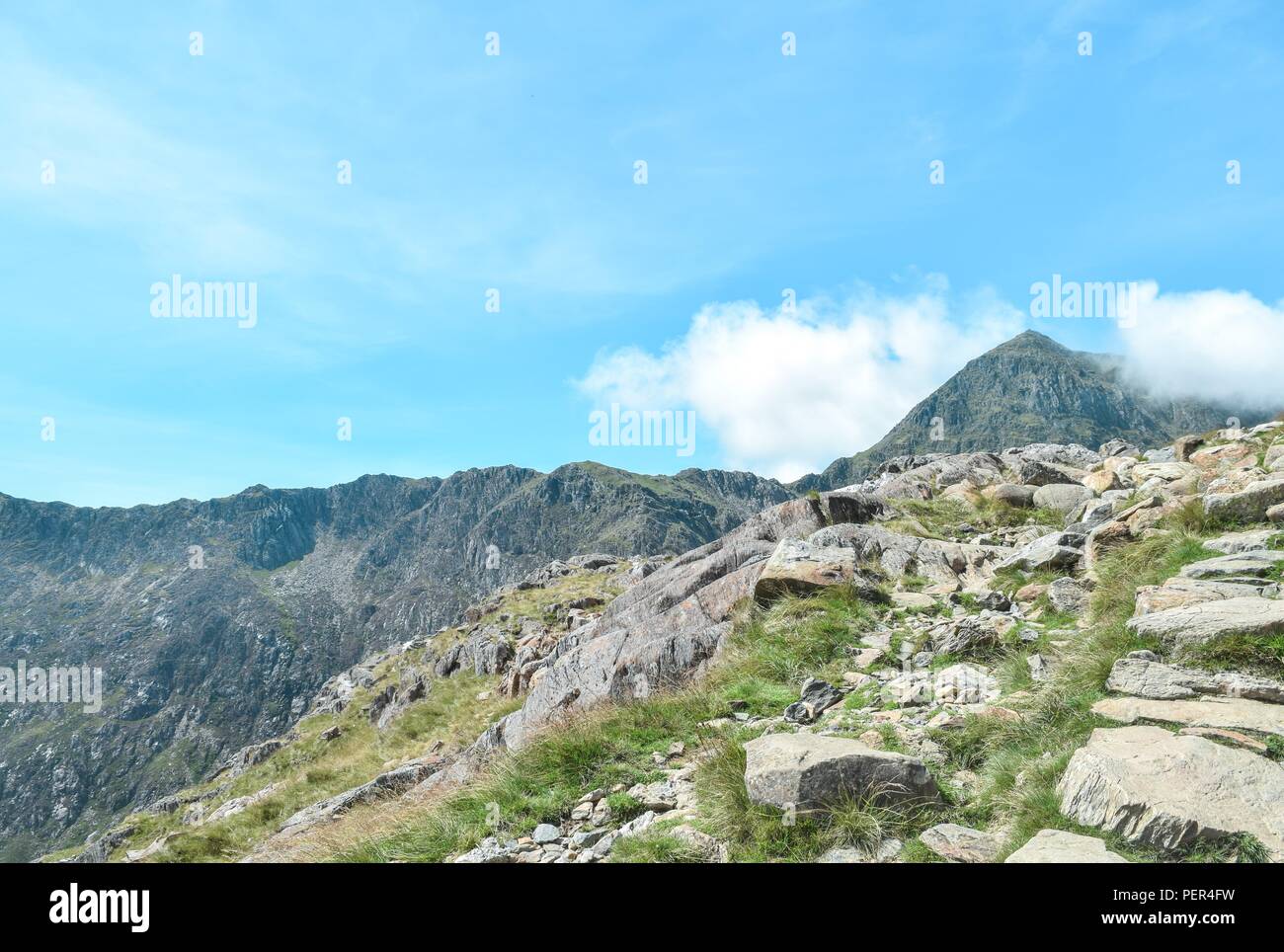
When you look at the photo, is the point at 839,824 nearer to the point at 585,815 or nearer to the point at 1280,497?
the point at 585,815

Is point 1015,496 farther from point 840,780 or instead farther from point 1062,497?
point 840,780

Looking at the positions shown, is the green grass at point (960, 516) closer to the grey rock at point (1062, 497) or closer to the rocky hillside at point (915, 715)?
the grey rock at point (1062, 497)

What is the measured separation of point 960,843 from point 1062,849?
0.97 meters

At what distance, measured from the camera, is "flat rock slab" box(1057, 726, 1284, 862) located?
482cm

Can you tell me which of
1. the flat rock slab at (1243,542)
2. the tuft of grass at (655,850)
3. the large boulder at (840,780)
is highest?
the flat rock slab at (1243,542)

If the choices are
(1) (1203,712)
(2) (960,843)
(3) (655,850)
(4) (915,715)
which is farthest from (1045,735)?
(3) (655,850)

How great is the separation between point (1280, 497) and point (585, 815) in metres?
13.7

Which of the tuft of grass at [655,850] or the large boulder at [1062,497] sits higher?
the large boulder at [1062,497]

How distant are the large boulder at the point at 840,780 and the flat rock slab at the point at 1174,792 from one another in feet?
4.23

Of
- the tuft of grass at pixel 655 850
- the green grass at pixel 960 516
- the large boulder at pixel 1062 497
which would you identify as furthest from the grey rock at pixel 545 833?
the large boulder at pixel 1062 497

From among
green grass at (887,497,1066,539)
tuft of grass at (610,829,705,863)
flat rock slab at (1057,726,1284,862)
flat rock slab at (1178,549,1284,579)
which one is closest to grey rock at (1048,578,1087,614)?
flat rock slab at (1178,549,1284,579)

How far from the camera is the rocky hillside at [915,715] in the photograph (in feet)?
18.5
